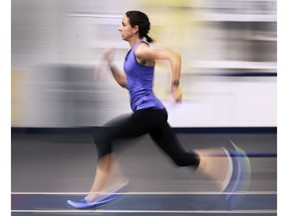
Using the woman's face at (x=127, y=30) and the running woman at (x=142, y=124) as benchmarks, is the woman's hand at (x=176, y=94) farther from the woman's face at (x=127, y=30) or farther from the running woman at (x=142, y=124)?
the woman's face at (x=127, y=30)

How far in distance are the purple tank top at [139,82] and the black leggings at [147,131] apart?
0.06m

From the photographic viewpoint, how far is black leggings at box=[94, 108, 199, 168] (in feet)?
19.1

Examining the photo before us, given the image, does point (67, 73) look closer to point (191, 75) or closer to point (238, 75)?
point (191, 75)

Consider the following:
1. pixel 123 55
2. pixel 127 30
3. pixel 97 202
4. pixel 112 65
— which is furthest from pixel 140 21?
pixel 123 55

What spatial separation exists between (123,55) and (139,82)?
439 centimetres

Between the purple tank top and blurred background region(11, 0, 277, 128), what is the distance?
4.22 metres

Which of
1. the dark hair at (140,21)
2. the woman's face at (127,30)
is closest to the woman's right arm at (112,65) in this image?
the woman's face at (127,30)

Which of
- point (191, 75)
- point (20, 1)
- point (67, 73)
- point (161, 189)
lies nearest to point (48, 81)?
point (67, 73)

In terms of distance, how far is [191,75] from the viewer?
401 inches

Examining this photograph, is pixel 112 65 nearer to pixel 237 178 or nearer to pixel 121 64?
pixel 237 178

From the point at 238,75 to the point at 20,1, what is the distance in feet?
10.1

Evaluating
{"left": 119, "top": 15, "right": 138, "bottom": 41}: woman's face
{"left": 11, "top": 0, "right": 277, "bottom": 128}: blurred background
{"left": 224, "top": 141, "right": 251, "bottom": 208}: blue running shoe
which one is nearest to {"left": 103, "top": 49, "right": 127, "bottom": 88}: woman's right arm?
{"left": 119, "top": 15, "right": 138, "bottom": 41}: woman's face

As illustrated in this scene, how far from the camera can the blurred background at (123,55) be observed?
1004cm

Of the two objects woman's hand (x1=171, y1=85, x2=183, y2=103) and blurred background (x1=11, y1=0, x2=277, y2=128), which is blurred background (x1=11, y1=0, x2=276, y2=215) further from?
woman's hand (x1=171, y1=85, x2=183, y2=103)
